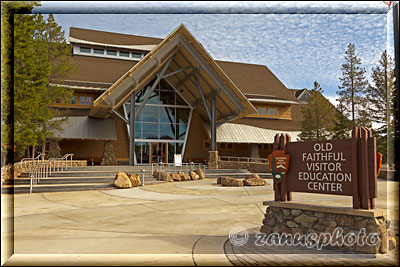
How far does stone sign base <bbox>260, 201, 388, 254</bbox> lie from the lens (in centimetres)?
484

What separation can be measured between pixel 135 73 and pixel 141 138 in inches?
313

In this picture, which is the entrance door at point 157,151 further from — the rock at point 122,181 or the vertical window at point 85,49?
the vertical window at point 85,49

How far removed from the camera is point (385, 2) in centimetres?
379

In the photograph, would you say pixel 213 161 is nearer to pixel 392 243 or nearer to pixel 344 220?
pixel 344 220

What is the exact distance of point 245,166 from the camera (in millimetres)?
26469

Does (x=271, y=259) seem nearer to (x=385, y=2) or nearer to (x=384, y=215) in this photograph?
(x=384, y=215)

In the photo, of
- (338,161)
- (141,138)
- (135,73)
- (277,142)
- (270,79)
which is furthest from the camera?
(270,79)

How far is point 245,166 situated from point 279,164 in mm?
20492

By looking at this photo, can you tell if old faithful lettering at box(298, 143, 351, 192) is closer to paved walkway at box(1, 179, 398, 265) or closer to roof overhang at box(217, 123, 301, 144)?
paved walkway at box(1, 179, 398, 265)

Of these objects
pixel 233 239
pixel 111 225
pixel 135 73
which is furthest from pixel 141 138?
pixel 233 239

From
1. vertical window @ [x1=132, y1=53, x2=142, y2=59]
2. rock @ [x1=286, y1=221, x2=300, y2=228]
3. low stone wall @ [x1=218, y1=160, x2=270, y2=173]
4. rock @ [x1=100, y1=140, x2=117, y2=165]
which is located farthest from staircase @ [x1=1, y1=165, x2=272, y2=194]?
vertical window @ [x1=132, y1=53, x2=142, y2=59]

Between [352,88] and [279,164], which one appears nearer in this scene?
[279,164]

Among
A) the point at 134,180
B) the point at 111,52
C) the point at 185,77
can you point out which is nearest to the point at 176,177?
the point at 134,180

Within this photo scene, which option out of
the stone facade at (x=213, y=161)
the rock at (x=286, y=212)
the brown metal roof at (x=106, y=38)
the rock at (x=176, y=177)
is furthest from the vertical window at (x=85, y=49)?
the rock at (x=286, y=212)
